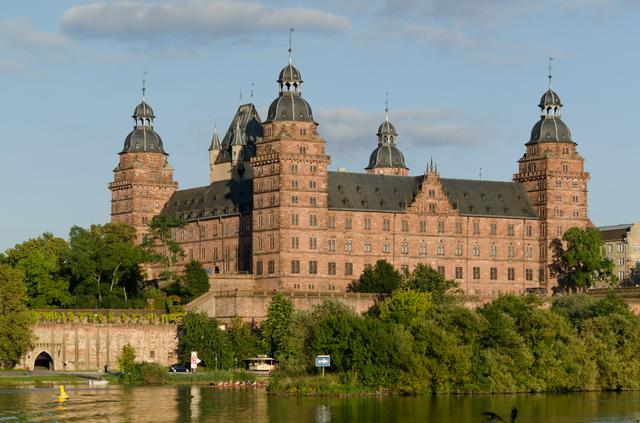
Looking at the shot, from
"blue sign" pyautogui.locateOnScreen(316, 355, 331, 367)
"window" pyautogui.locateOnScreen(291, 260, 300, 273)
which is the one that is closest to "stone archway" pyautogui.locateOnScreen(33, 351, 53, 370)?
"window" pyautogui.locateOnScreen(291, 260, 300, 273)

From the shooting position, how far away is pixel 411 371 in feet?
431

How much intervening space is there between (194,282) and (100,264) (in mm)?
11072

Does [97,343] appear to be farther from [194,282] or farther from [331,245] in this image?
[331,245]

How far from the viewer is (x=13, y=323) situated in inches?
6152

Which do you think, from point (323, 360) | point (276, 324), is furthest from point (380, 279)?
point (323, 360)

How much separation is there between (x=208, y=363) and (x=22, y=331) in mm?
17129

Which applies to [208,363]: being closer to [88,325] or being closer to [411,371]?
[88,325]

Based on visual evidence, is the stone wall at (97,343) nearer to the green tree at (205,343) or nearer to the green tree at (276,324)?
the green tree at (205,343)

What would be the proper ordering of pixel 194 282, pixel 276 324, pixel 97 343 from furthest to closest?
pixel 194 282 < pixel 97 343 < pixel 276 324

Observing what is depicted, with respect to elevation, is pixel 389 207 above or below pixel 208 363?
above

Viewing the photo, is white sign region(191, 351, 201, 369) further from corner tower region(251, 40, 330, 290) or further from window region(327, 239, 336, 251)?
window region(327, 239, 336, 251)

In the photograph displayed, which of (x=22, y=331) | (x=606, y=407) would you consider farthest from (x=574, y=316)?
(x=22, y=331)

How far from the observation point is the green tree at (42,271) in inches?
7190

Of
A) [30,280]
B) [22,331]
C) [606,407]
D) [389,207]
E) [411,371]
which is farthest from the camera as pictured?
[389,207]
